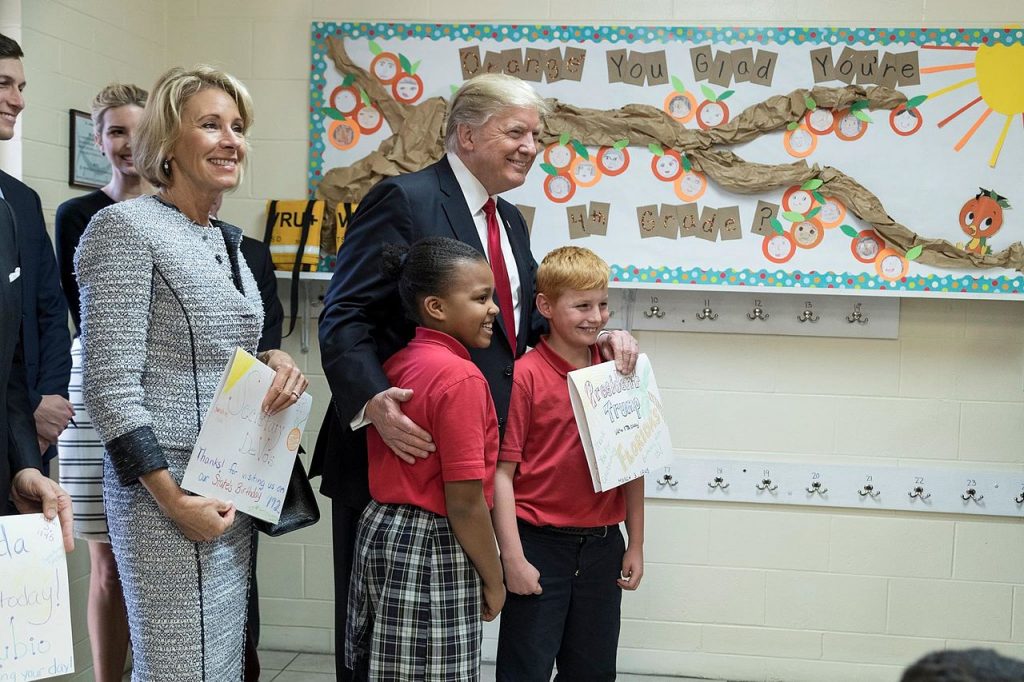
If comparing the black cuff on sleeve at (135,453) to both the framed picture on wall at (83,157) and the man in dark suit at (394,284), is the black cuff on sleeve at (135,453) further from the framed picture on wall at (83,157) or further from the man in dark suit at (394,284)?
the framed picture on wall at (83,157)

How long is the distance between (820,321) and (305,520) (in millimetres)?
2002

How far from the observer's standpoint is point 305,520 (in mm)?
1770

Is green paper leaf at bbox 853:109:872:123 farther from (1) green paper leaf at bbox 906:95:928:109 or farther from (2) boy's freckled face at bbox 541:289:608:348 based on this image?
(2) boy's freckled face at bbox 541:289:608:348

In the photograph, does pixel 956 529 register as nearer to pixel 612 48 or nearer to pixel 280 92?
pixel 612 48

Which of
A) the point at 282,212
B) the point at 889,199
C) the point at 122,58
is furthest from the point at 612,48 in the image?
the point at 122,58

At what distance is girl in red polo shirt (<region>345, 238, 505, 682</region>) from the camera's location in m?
1.67

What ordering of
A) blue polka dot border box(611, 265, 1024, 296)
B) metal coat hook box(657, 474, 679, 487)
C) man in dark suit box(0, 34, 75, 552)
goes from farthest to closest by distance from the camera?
metal coat hook box(657, 474, 679, 487) < blue polka dot border box(611, 265, 1024, 296) < man in dark suit box(0, 34, 75, 552)

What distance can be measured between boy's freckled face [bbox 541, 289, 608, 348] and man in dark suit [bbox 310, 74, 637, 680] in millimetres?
71

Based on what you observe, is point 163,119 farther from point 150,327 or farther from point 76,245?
point 76,245

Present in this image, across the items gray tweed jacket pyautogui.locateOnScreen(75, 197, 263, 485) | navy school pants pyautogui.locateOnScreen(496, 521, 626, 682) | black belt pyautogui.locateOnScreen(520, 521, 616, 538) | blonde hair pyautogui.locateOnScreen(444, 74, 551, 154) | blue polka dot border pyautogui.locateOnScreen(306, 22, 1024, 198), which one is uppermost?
blue polka dot border pyautogui.locateOnScreen(306, 22, 1024, 198)

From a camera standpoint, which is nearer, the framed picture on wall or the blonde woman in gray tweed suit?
the blonde woman in gray tweed suit

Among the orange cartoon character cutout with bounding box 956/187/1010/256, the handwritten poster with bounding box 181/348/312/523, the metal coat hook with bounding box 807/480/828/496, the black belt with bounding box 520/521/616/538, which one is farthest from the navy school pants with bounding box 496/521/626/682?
the orange cartoon character cutout with bounding box 956/187/1010/256

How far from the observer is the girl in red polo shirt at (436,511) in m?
1.67

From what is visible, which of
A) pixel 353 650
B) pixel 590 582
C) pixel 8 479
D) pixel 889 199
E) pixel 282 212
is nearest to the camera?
pixel 8 479
